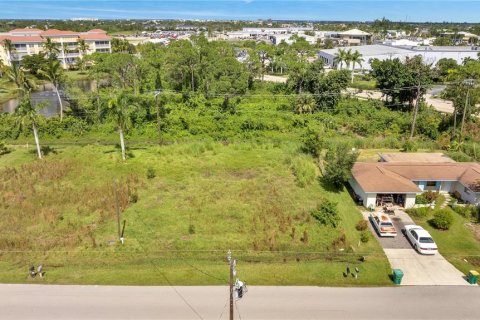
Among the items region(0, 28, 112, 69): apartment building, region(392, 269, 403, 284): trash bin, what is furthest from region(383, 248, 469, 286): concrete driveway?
region(0, 28, 112, 69): apartment building

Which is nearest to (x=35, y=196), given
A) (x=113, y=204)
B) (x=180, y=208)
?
(x=113, y=204)

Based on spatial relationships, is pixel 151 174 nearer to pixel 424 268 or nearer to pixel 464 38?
pixel 424 268

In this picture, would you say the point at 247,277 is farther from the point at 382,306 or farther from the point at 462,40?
the point at 462,40

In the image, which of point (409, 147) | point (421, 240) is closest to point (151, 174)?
point (421, 240)

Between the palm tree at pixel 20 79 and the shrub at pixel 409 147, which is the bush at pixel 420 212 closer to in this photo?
the shrub at pixel 409 147

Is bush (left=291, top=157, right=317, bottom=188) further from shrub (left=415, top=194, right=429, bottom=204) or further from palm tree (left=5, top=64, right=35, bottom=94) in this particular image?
palm tree (left=5, top=64, right=35, bottom=94)

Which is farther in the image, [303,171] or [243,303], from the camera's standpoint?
[303,171]
